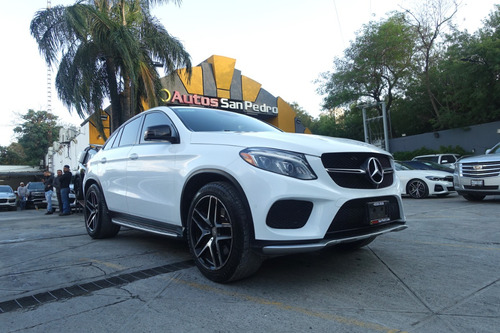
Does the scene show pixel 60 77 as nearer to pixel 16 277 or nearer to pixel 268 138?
pixel 16 277

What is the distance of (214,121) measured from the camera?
160 inches

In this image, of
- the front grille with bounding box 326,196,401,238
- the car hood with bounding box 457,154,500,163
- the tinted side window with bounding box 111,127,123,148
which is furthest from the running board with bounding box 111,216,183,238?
the car hood with bounding box 457,154,500,163

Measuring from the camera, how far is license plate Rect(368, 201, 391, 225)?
9.86ft

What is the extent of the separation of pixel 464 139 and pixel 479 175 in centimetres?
1881

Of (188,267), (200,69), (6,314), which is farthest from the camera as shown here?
(200,69)

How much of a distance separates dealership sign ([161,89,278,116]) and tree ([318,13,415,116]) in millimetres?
6045

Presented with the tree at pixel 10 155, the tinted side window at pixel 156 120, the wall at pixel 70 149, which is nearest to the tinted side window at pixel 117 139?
the tinted side window at pixel 156 120

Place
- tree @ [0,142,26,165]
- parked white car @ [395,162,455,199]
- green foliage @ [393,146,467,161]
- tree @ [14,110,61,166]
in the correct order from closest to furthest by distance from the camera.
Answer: parked white car @ [395,162,455,199] → green foliage @ [393,146,467,161] → tree @ [14,110,61,166] → tree @ [0,142,26,165]

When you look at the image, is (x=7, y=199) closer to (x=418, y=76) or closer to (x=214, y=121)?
(x=214, y=121)

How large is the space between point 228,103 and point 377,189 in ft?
74.8

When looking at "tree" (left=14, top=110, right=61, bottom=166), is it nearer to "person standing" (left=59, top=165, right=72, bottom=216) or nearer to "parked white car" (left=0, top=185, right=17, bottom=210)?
"parked white car" (left=0, top=185, right=17, bottom=210)

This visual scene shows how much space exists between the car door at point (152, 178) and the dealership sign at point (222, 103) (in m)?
16.7

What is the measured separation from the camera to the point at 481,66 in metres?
21.1

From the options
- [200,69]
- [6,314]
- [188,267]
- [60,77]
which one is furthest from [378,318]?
[200,69]
